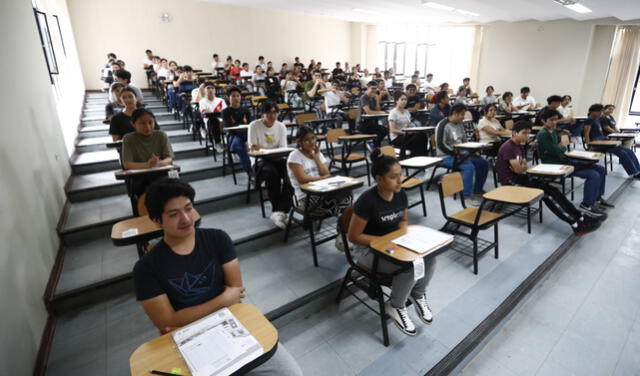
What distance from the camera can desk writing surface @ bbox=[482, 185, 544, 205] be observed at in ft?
9.06

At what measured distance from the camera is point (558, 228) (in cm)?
373

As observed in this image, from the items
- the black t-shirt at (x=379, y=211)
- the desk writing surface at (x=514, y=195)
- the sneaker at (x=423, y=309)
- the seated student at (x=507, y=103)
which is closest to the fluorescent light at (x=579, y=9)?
the seated student at (x=507, y=103)

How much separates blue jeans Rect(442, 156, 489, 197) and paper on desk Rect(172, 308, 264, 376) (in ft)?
12.3

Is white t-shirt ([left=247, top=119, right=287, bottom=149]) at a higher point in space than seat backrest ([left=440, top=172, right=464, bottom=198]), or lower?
higher

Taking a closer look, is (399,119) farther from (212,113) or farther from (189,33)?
(189,33)

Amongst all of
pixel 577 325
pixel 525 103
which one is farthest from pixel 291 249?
pixel 525 103

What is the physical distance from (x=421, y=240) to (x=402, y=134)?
338 centimetres

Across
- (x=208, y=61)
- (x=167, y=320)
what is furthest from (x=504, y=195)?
(x=208, y=61)

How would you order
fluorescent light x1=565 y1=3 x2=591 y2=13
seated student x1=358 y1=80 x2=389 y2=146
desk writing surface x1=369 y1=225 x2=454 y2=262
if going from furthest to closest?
fluorescent light x1=565 y1=3 x2=591 y2=13
seated student x1=358 y1=80 x2=389 y2=146
desk writing surface x1=369 y1=225 x2=454 y2=262

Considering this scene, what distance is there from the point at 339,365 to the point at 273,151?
6.98 ft

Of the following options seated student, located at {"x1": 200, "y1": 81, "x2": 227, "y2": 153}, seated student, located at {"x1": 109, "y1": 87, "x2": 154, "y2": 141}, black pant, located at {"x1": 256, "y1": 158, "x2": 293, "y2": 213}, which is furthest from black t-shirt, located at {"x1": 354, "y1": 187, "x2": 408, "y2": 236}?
seated student, located at {"x1": 200, "y1": 81, "x2": 227, "y2": 153}

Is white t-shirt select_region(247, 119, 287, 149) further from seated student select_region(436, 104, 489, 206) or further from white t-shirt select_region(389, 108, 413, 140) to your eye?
seated student select_region(436, 104, 489, 206)

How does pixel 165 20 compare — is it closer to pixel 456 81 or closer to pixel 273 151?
pixel 273 151

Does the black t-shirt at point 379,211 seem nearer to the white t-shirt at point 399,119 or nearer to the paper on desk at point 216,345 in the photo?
the paper on desk at point 216,345
